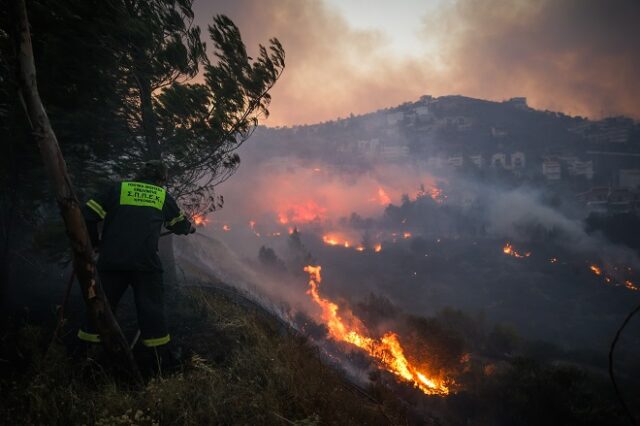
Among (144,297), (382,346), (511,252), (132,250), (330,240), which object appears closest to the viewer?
(132,250)

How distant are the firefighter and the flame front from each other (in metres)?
30.0

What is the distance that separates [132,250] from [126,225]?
0.29 m

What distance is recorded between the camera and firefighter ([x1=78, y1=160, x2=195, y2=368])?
135 inches

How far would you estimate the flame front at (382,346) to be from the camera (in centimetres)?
2952

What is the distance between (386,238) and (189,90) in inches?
3597

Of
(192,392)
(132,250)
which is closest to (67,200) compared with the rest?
(132,250)

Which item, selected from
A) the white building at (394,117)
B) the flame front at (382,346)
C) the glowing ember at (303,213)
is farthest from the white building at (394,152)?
the flame front at (382,346)

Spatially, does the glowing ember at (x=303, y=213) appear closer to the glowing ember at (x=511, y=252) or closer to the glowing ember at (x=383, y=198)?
the glowing ember at (x=383, y=198)

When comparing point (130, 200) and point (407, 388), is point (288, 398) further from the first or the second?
point (407, 388)

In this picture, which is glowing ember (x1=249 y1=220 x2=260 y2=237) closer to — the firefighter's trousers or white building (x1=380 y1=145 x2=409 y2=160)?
white building (x1=380 y1=145 x2=409 y2=160)

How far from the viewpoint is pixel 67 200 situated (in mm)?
3055

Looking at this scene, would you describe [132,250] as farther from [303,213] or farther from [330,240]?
[303,213]

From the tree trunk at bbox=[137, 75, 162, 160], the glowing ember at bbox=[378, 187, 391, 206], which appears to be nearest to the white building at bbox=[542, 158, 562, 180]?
the glowing ember at bbox=[378, 187, 391, 206]

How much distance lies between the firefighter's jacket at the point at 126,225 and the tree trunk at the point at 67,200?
28 centimetres
